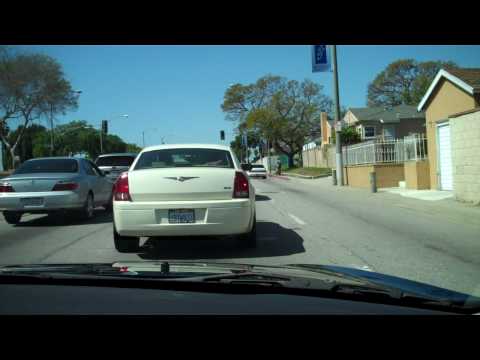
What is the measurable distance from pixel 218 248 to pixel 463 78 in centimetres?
1417

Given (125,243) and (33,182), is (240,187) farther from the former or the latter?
(33,182)

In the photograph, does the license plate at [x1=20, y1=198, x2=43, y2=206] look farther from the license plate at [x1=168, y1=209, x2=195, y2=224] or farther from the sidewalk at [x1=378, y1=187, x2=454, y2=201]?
the sidewalk at [x1=378, y1=187, x2=454, y2=201]

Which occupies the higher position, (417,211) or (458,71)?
(458,71)

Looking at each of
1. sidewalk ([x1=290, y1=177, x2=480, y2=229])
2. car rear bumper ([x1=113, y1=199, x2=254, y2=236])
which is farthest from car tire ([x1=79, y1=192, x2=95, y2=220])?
sidewalk ([x1=290, y1=177, x2=480, y2=229])

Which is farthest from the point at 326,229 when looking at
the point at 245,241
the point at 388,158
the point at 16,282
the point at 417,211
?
the point at 388,158

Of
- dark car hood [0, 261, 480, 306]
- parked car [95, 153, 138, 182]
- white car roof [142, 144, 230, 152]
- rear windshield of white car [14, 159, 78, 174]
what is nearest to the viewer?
dark car hood [0, 261, 480, 306]

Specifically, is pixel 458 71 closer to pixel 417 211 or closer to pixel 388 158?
pixel 388 158

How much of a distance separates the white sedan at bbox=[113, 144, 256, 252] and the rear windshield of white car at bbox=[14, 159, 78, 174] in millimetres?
5398

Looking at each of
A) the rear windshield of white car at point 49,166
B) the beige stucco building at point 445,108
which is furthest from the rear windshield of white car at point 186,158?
the beige stucco building at point 445,108

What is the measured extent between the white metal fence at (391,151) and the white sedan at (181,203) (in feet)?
54.0

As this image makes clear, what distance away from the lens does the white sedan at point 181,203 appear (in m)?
6.74

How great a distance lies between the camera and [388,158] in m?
24.4

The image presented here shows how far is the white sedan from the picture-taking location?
674cm
